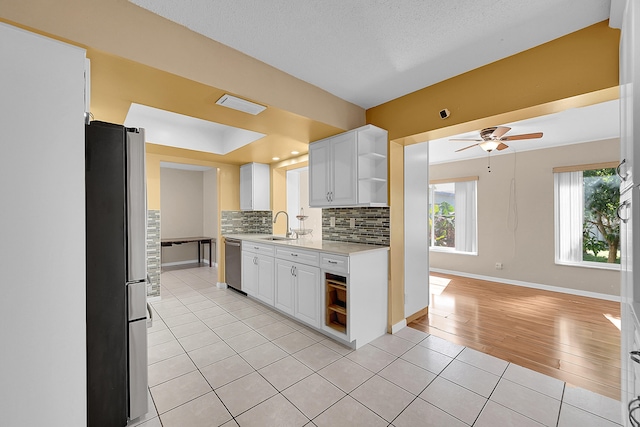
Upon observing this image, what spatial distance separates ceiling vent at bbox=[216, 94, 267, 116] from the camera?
6.98 ft

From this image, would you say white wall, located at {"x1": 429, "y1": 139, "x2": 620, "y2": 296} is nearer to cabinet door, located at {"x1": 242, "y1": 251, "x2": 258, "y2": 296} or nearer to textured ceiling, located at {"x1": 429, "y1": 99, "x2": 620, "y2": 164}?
textured ceiling, located at {"x1": 429, "y1": 99, "x2": 620, "y2": 164}

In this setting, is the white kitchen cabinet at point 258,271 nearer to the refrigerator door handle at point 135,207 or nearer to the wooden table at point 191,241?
the refrigerator door handle at point 135,207

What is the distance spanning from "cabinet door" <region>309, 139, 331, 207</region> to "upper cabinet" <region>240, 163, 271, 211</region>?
5.86 ft

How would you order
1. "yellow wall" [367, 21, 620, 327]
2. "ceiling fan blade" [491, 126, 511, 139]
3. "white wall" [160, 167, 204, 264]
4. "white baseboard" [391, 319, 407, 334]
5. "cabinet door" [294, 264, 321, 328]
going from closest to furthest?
1. "yellow wall" [367, 21, 620, 327]
2. "cabinet door" [294, 264, 321, 328]
3. "white baseboard" [391, 319, 407, 334]
4. "ceiling fan blade" [491, 126, 511, 139]
5. "white wall" [160, 167, 204, 264]

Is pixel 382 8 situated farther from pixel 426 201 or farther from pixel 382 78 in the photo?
pixel 426 201

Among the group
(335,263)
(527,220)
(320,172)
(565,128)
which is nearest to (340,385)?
(335,263)

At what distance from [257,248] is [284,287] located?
823 mm

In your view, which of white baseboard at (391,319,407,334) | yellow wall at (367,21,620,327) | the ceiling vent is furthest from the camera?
white baseboard at (391,319,407,334)

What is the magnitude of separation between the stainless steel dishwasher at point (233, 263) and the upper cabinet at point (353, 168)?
187cm

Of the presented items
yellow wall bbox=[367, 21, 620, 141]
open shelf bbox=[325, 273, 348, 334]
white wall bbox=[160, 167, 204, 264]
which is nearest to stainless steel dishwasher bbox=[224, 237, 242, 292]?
open shelf bbox=[325, 273, 348, 334]

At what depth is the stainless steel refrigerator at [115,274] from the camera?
5.01ft

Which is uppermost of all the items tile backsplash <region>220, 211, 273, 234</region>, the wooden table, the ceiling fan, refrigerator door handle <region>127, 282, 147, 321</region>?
the ceiling fan

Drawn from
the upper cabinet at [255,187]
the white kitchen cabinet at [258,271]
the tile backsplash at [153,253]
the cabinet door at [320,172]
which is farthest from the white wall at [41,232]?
the upper cabinet at [255,187]

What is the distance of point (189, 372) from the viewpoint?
2.23 meters
